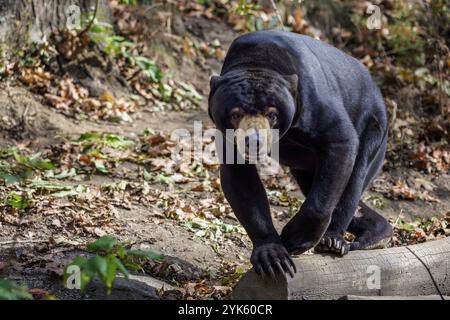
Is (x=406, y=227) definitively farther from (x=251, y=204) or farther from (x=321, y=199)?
(x=251, y=204)

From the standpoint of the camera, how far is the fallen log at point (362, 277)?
4812 millimetres

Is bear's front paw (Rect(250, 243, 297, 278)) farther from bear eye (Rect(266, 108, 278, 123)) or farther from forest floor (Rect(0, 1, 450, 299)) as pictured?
bear eye (Rect(266, 108, 278, 123))

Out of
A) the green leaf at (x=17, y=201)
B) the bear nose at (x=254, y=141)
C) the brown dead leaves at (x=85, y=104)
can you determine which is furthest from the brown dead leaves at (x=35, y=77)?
the bear nose at (x=254, y=141)

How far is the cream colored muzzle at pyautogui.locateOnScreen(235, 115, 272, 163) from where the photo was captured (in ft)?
15.9

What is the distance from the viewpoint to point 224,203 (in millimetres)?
7664

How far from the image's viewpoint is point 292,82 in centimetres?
512

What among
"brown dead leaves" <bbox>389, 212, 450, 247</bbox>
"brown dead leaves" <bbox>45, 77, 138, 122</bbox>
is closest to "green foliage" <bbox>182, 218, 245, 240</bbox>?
"brown dead leaves" <bbox>389, 212, 450, 247</bbox>

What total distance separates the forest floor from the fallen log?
65 cm

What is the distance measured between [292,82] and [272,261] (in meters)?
1.12

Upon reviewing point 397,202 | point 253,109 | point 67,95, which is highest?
point 253,109

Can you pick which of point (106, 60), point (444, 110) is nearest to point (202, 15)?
point (106, 60)

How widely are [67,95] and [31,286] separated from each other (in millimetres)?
4634

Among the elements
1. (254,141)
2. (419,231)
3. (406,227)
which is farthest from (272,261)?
(406,227)
